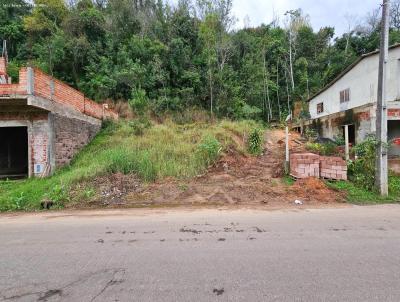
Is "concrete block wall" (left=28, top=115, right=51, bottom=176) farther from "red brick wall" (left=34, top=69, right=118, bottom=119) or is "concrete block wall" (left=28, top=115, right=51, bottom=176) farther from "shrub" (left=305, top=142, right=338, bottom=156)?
"shrub" (left=305, top=142, right=338, bottom=156)

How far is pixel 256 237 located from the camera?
16.0 feet

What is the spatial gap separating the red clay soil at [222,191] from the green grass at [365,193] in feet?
1.15

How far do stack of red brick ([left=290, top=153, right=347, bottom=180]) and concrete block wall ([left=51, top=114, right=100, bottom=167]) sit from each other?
9.21 m

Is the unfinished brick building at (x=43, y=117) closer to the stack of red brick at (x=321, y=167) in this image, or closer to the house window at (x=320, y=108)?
the stack of red brick at (x=321, y=167)

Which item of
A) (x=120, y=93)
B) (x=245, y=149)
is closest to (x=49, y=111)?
(x=245, y=149)

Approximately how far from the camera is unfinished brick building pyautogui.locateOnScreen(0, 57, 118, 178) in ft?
30.9

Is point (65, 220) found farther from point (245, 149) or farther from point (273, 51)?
point (273, 51)

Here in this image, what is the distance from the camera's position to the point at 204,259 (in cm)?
394

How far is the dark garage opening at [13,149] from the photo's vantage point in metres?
14.3

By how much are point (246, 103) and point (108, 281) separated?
26.5m

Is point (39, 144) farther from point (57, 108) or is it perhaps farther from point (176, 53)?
point (176, 53)

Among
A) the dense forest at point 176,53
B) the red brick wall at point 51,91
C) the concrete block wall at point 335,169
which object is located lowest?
the concrete block wall at point 335,169

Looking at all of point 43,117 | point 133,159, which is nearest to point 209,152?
point 133,159

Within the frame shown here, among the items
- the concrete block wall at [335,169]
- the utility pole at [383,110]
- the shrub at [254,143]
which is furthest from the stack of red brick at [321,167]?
the shrub at [254,143]
